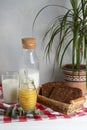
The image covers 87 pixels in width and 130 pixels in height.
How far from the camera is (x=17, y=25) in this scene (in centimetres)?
164

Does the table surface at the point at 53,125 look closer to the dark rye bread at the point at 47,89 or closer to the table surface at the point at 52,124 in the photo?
the table surface at the point at 52,124

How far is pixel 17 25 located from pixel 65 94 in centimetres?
62

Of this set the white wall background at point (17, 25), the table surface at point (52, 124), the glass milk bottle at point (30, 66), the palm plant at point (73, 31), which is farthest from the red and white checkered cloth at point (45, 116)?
the white wall background at point (17, 25)

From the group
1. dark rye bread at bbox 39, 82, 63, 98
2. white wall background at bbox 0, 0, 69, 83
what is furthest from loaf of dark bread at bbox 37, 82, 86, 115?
white wall background at bbox 0, 0, 69, 83

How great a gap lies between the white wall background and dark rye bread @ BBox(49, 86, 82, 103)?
450 millimetres

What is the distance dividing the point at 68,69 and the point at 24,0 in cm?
53

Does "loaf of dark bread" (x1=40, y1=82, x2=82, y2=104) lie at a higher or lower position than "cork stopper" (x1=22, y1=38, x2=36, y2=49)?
lower

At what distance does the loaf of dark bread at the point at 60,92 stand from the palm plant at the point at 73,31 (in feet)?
0.51

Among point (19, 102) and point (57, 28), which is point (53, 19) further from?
point (19, 102)

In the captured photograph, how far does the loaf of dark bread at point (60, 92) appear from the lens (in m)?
1.23

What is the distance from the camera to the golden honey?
1.16 meters

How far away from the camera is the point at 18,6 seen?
1.62m

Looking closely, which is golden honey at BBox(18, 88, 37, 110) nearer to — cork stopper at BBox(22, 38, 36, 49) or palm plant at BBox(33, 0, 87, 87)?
cork stopper at BBox(22, 38, 36, 49)

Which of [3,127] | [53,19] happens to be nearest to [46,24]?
[53,19]
